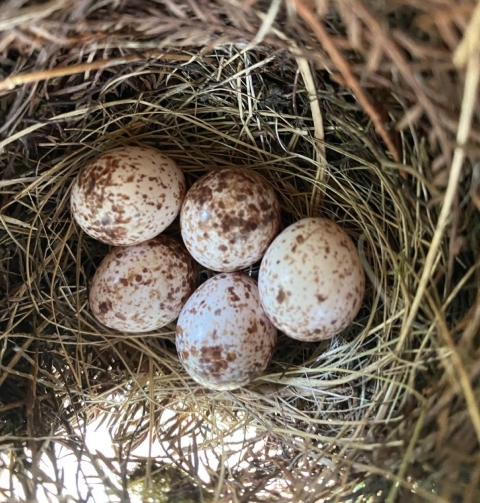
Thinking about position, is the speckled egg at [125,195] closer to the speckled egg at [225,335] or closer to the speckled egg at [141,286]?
the speckled egg at [141,286]

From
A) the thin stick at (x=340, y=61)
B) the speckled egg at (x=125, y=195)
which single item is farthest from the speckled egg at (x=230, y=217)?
the thin stick at (x=340, y=61)

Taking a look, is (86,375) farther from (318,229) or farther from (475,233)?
(475,233)

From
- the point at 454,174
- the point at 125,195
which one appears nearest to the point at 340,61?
the point at 454,174

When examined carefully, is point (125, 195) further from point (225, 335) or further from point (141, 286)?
point (225, 335)

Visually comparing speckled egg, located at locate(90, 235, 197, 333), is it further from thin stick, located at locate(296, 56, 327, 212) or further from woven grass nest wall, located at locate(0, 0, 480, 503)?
thin stick, located at locate(296, 56, 327, 212)

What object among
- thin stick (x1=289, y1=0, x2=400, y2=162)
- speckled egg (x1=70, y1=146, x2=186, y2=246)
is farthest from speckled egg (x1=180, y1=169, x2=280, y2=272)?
thin stick (x1=289, y1=0, x2=400, y2=162)

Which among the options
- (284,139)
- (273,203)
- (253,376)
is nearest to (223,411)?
(253,376)
